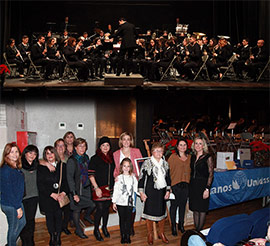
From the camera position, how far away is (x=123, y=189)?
404 cm

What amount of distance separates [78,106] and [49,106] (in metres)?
0.58

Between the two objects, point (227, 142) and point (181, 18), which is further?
point (181, 18)

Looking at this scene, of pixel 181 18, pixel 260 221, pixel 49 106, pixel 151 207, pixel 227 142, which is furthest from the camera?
pixel 181 18

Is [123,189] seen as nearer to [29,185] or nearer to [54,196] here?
[54,196]

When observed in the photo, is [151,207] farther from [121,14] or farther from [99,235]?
[121,14]

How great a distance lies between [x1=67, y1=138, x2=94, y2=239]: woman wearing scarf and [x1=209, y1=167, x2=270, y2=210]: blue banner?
6.88 feet

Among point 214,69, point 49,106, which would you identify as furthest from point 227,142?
point 49,106

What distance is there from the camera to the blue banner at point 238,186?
508 centimetres

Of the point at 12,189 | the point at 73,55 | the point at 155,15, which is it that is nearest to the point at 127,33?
the point at 73,55

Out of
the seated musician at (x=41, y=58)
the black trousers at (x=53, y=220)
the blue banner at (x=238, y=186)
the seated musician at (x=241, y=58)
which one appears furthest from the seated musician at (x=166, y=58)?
the black trousers at (x=53, y=220)

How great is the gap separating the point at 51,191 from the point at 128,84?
153 inches

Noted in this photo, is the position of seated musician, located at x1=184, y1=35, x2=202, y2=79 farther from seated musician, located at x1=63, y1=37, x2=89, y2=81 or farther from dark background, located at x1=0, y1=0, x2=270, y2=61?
dark background, located at x1=0, y1=0, x2=270, y2=61

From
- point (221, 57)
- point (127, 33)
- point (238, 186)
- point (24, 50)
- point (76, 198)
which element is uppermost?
point (127, 33)

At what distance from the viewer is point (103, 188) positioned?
424cm
